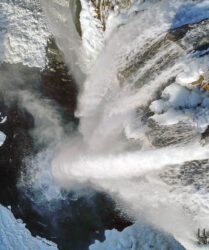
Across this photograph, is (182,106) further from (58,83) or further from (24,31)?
(24,31)

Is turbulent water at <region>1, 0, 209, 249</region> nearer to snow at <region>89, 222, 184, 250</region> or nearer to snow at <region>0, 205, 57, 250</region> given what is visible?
snow at <region>89, 222, 184, 250</region>

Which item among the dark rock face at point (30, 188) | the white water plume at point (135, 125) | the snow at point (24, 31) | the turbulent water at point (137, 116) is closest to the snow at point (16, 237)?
the dark rock face at point (30, 188)

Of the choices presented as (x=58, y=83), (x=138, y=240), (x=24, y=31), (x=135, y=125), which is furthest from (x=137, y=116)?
(x=24, y=31)

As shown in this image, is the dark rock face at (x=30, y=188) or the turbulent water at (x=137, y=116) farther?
the dark rock face at (x=30, y=188)

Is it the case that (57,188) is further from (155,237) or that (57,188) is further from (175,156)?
(175,156)

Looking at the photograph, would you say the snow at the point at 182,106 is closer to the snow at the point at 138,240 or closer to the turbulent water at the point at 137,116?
the turbulent water at the point at 137,116
